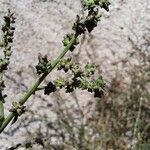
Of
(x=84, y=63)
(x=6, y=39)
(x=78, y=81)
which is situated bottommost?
(x=78, y=81)

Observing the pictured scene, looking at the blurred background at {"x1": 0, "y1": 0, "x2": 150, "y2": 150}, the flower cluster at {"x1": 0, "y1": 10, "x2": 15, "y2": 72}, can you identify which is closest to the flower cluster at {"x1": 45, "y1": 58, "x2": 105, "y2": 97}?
the flower cluster at {"x1": 0, "y1": 10, "x2": 15, "y2": 72}

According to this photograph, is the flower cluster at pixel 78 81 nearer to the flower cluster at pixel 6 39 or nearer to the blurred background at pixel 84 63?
the flower cluster at pixel 6 39

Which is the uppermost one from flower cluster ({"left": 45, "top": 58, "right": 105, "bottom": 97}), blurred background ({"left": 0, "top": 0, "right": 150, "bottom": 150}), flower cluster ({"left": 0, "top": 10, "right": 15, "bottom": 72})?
blurred background ({"left": 0, "top": 0, "right": 150, "bottom": 150})

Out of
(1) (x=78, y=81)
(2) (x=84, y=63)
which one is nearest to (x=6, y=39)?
(1) (x=78, y=81)

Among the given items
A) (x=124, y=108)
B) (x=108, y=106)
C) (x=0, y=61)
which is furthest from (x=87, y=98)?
(x=0, y=61)

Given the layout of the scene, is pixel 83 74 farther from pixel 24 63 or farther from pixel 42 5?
pixel 42 5

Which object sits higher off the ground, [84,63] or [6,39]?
[84,63]

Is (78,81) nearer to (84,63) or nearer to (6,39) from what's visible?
(6,39)

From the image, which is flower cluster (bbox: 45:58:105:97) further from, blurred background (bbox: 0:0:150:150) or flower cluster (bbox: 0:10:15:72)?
blurred background (bbox: 0:0:150:150)
